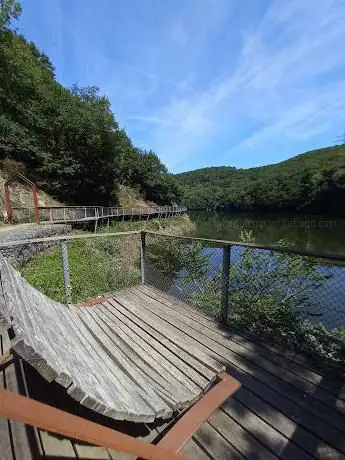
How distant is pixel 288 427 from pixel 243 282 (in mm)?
2866

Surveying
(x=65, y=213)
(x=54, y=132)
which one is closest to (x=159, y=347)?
(x=65, y=213)

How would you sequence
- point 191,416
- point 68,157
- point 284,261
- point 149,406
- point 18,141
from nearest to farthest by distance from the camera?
point 149,406 < point 191,416 < point 284,261 < point 18,141 < point 68,157

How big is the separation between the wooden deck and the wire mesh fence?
47 cm

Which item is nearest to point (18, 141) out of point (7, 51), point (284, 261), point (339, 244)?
point (7, 51)

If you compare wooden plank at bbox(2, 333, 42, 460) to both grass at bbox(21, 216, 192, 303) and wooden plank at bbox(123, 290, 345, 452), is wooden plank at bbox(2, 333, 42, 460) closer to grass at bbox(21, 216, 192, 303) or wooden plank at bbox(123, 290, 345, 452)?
wooden plank at bbox(123, 290, 345, 452)

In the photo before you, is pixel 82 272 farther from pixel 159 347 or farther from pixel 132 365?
pixel 132 365

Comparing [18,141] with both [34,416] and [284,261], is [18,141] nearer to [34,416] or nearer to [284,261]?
[284,261]

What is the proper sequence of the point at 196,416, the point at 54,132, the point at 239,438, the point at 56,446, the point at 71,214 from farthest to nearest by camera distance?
the point at 54,132 → the point at 71,214 → the point at 239,438 → the point at 196,416 → the point at 56,446

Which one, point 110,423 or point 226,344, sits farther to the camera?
point 226,344

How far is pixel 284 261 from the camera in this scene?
4.51 m

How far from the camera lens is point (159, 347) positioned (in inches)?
101

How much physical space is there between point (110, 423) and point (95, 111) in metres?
26.0

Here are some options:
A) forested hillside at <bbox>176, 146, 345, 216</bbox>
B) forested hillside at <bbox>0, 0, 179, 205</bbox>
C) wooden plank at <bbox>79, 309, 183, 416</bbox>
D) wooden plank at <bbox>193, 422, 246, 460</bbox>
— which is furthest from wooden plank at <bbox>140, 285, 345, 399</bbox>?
forested hillside at <bbox>176, 146, 345, 216</bbox>

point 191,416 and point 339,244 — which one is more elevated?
point 191,416
